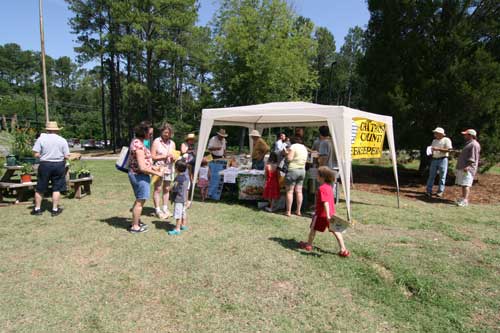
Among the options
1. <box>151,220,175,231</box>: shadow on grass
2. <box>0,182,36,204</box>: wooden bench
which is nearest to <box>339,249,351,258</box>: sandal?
<box>151,220,175,231</box>: shadow on grass

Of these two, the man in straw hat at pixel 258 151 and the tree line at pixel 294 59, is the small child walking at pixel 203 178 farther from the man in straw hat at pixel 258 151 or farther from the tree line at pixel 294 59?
the tree line at pixel 294 59

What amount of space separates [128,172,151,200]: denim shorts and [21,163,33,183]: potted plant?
11.4 feet

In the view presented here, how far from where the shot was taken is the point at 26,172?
6.64 m

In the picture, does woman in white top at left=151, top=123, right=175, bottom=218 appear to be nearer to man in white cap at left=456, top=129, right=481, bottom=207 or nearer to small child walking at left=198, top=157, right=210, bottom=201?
small child walking at left=198, top=157, right=210, bottom=201

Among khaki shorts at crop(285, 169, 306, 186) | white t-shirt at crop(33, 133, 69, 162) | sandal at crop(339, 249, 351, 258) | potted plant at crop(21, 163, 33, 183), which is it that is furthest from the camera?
potted plant at crop(21, 163, 33, 183)

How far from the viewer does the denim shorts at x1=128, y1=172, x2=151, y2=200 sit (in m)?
4.50

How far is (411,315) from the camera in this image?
9.11 feet

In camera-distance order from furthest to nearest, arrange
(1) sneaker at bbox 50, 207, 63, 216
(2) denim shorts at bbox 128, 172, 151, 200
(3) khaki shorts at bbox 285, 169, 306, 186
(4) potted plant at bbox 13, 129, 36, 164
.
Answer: (4) potted plant at bbox 13, 129, 36, 164
(3) khaki shorts at bbox 285, 169, 306, 186
(1) sneaker at bbox 50, 207, 63, 216
(2) denim shorts at bbox 128, 172, 151, 200

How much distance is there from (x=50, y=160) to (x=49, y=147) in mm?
225

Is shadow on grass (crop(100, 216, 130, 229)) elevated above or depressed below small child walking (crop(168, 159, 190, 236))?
below

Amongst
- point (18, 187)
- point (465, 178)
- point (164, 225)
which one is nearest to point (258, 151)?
point (164, 225)

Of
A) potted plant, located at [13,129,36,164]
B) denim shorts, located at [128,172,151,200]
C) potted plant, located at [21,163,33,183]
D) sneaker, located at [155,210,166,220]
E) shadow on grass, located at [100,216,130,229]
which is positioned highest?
potted plant, located at [13,129,36,164]

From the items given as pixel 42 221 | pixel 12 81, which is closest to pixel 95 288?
pixel 42 221

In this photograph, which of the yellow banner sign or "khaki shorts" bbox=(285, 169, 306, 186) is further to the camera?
the yellow banner sign
